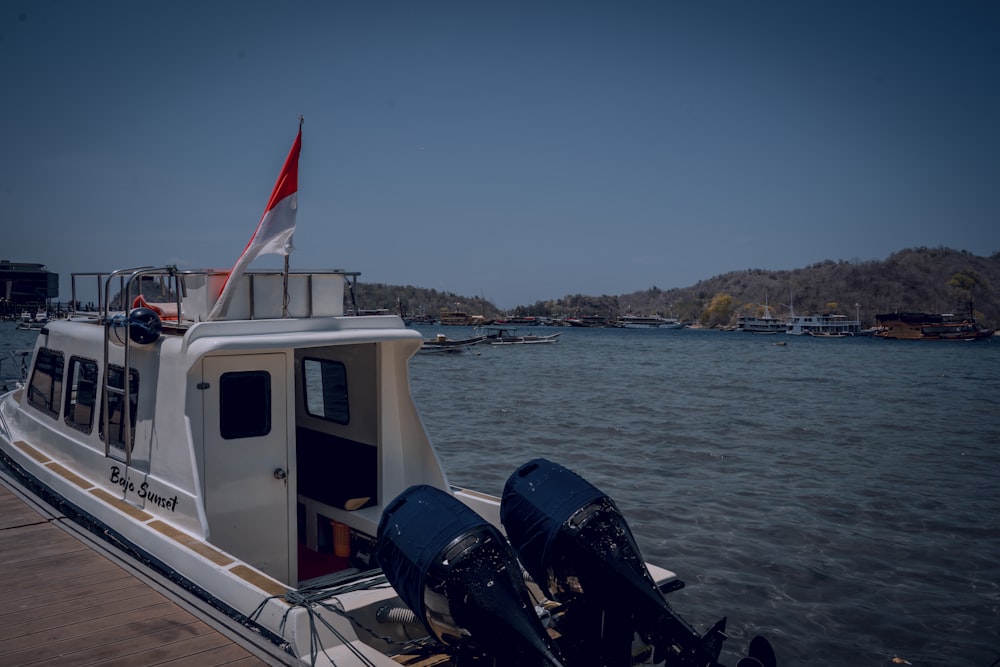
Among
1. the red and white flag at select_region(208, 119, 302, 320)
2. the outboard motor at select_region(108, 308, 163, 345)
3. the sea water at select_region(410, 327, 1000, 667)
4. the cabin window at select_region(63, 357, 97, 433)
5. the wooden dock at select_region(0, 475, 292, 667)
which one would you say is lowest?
the sea water at select_region(410, 327, 1000, 667)

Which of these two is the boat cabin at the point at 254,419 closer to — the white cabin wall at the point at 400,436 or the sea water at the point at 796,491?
the white cabin wall at the point at 400,436

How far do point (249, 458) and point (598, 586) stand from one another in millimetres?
3243

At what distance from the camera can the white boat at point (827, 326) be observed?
123938mm

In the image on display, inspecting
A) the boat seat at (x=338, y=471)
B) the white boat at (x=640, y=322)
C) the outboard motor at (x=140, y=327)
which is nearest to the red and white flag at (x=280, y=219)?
the outboard motor at (x=140, y=327)

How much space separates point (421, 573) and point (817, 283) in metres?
174

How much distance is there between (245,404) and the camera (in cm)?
606

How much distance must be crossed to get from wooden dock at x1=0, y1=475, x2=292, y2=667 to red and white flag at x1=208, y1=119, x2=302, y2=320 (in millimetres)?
2501

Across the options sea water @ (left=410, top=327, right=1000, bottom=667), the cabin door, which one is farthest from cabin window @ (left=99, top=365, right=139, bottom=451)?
sea water @ (left=410, top=327, right=1000, bottom=667)

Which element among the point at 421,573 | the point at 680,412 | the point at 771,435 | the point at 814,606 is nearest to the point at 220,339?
the point at 421,573

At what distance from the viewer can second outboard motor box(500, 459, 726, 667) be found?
439cm

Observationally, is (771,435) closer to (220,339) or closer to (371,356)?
(371,356)

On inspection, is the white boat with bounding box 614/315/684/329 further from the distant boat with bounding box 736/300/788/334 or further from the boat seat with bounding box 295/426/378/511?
the boat seat with bounding box 295/426/378/511

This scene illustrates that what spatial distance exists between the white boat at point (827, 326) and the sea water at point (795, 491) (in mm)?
94103

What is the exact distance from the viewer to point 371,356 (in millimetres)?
6996
